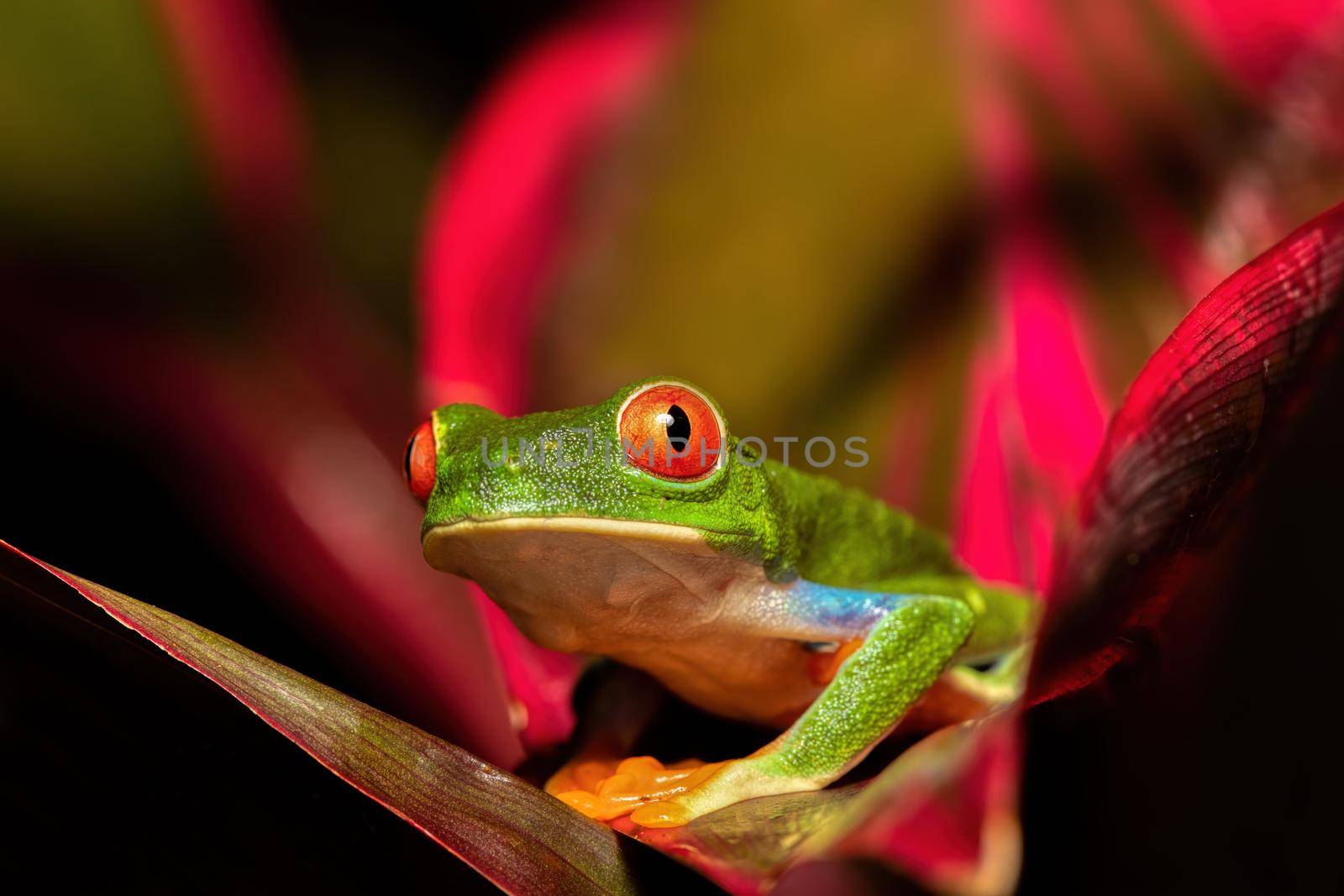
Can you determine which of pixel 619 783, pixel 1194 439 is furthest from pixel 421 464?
pixel 1194 439

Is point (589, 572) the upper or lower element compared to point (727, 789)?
upper

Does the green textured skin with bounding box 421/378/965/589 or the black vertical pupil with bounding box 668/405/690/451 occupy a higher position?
the black vertical pupil with bounding box 668/405/690/451

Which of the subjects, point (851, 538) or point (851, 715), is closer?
point (851, 715)

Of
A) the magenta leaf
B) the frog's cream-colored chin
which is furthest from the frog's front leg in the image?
the magenta leaf

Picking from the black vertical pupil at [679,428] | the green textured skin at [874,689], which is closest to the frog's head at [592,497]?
the black vertical pupil at [679,428]

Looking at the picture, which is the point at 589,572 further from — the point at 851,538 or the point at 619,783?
the point at 851,538

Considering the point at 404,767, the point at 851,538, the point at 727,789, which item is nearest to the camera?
the point at 404,767

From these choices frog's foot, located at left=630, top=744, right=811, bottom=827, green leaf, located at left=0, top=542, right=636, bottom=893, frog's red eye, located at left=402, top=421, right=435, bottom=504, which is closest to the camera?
green leaf, located at left=0, top=542, right=636, bottom=893

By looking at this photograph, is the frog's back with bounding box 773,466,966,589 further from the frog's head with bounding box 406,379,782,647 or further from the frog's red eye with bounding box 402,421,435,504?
the frog's red eye with bounding box 402,421,435,504
